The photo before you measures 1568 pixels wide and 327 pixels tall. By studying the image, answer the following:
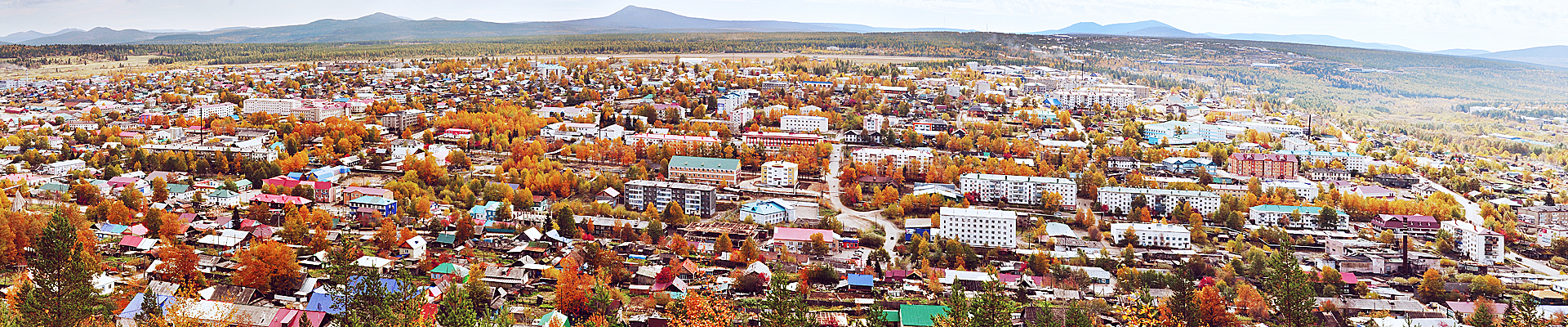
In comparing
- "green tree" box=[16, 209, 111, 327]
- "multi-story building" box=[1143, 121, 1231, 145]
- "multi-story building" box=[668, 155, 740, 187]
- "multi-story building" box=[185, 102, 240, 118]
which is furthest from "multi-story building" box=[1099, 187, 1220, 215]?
"multi-story building" box=[185, 102, 240, 118]

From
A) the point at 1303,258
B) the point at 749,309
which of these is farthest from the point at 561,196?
the point at 1303,258

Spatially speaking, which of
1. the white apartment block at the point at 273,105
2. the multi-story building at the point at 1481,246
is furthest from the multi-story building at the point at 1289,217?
the white apartment block at the point at 273,105

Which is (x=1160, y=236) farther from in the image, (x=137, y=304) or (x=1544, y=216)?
(x=137, y=304)

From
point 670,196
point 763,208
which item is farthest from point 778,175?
point 763,208

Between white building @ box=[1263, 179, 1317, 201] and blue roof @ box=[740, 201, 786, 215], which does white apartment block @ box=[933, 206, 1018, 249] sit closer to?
blue roof @ box=[740, 201, 786, 215]

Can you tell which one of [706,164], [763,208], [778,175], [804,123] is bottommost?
[763,208]

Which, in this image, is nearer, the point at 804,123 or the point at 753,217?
the point at 753,217
